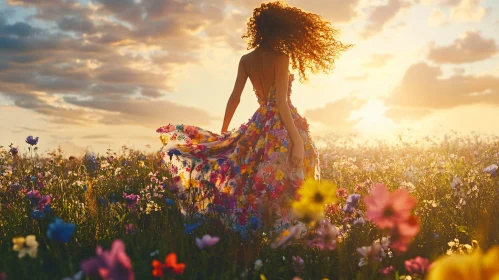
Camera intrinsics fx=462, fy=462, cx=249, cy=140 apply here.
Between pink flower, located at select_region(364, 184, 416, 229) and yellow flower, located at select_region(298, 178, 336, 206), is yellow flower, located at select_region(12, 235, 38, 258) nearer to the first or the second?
yellow flower, located at select_region(298, 178, 336, 206)

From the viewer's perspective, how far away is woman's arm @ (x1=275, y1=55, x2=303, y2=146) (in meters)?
5.00

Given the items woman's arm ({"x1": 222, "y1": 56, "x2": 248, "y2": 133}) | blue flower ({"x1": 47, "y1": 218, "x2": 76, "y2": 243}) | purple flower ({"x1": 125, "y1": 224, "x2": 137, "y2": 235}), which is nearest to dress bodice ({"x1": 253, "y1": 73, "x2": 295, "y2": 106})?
woman's arm ({"x1": 222, "y1": 56, "x2": 248, "y2": 133})

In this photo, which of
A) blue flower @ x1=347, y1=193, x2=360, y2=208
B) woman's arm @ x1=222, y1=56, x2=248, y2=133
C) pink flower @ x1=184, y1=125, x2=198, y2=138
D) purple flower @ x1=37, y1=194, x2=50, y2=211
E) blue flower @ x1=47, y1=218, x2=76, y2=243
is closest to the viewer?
blue flower @ x1=47, y1=218, x2=76, y2=243

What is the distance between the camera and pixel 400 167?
819 centimetres

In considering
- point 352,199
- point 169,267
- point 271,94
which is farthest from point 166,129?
point 169,267

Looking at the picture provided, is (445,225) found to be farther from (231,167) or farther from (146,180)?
(146,180)

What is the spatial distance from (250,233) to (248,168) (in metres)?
1.62

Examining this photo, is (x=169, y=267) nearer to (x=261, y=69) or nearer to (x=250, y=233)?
(x=250, y=233)

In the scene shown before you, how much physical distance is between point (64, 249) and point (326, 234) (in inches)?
90.2

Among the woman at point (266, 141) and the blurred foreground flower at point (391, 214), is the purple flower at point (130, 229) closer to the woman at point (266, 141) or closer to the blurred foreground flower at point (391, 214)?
the woman at point (266, 141)

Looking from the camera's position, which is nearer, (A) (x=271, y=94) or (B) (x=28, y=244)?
(B) (x=28, y=244)

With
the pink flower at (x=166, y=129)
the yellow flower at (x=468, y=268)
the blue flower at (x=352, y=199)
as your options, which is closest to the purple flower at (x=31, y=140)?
the pink flower at (x=166, y=129)

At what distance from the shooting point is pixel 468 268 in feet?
2.82

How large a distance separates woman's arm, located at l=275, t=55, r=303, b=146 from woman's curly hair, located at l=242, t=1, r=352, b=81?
0.67 feet
